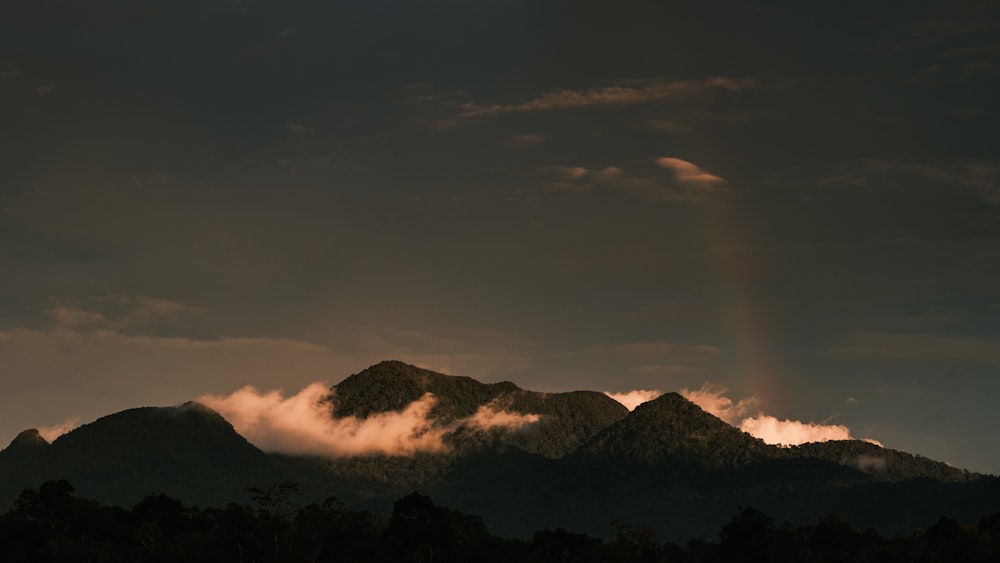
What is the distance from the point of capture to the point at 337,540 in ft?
574

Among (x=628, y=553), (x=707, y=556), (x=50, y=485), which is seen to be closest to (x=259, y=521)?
(x=50, y=485)

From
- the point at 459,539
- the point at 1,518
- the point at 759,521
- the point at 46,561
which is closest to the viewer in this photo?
the point at 46,561

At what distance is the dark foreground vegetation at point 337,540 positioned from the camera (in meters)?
159

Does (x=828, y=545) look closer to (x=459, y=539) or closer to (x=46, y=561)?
(x=459, y=539)

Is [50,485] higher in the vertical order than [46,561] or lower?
higher

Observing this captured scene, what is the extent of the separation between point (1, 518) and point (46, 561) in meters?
14.4

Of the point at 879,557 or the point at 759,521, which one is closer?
the point at 879,557

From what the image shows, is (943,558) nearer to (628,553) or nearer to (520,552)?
(628,553)

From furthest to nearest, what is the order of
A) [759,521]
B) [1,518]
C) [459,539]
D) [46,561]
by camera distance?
[759,521] → [459,539] → [1,518] → [46,561]

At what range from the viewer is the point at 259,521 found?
179750 millimetres

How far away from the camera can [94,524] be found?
170625 mm

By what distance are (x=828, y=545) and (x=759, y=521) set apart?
1337 centimetres

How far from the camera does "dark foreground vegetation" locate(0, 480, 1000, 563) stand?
159 meters

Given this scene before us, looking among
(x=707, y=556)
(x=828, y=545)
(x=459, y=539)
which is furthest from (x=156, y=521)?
(x=828, y=545)
